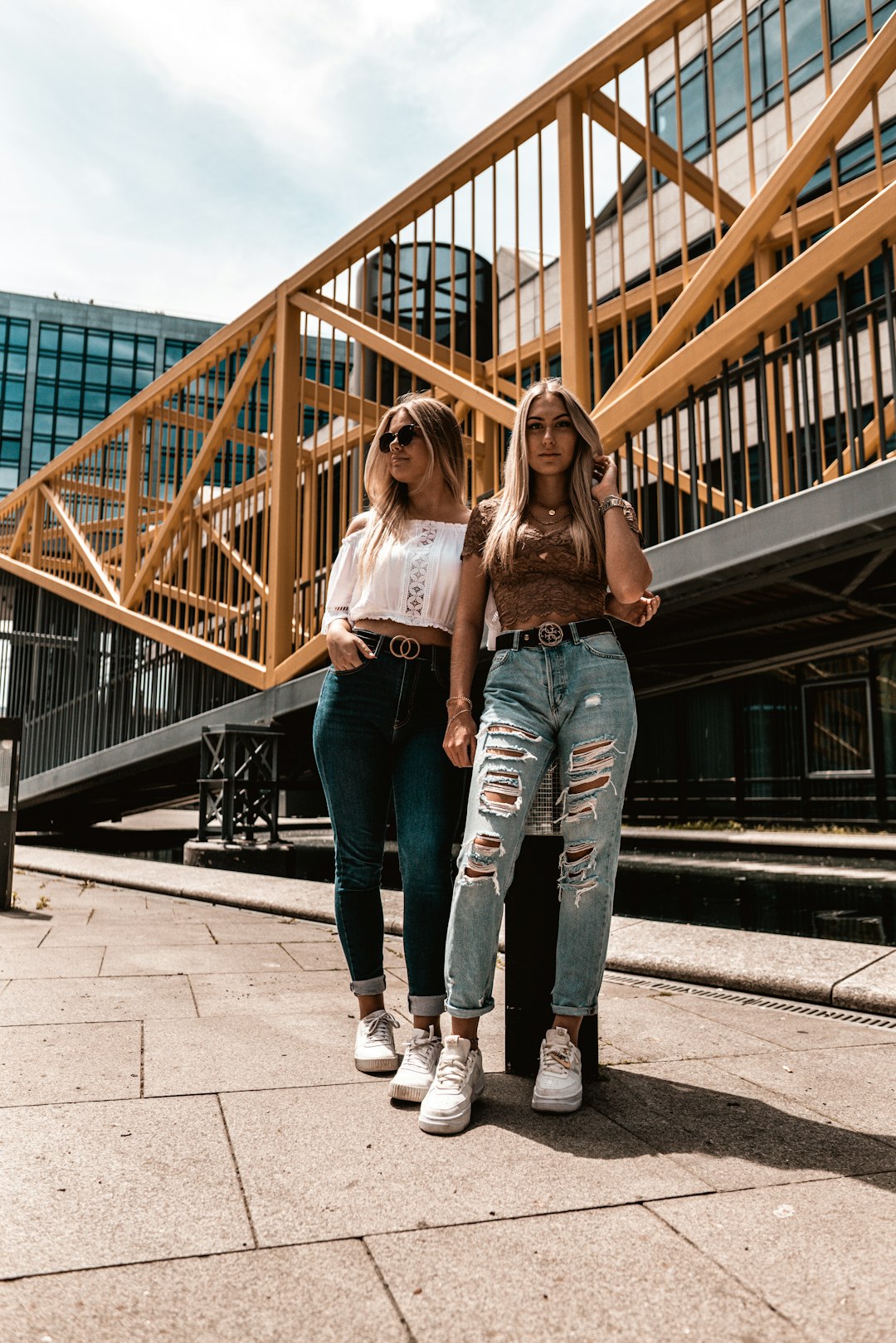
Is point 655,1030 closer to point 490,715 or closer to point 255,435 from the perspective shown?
point 490,715

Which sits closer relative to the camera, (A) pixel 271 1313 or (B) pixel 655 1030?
(A) pixel 271 1313

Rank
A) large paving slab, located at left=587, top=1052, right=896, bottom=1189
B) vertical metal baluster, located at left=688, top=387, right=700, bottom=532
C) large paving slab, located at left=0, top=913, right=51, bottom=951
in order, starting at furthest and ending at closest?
vertical metal baluster, located at left=688, top=387, right=700, bottom=532 < large paving slab, located at left=0, top=913, right=51, bottom=951 < large paving slab, located at left=587, top=1052, right=896, bottom=1189

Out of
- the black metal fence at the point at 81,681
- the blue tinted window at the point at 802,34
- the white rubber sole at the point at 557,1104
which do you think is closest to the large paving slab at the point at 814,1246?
the white rubber sole at the point at 557,1104

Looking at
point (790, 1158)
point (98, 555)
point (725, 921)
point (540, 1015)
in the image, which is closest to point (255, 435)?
point (98, 555)

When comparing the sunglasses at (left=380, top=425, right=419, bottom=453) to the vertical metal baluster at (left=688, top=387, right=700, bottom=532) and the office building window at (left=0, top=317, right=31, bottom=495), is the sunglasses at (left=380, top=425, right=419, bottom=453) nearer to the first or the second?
the vertical metal baluster at (left=688, top=387, right=700, bottom=532)

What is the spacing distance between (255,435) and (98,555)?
4.28 meters

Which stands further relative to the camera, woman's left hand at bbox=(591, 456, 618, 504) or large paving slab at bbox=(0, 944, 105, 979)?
large paving slab at bbox=(0, 944, 105, 979)

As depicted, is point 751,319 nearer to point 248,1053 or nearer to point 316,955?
point 316,955

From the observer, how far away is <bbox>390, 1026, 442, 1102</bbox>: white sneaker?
245cm

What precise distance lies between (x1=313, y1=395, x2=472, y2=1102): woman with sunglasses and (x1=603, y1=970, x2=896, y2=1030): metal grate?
5.03 ft

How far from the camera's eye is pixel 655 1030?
10.7 ft

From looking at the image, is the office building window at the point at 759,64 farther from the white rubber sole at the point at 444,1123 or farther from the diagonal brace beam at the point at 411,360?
the white rubber sole at the point at 444,1123

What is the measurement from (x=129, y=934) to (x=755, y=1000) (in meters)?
3.16

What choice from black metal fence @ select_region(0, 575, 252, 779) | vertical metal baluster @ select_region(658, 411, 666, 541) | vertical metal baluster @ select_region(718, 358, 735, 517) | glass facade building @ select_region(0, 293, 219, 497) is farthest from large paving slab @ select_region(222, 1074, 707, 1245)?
glass facade building @ select_region(0, 293, 219, 497)
